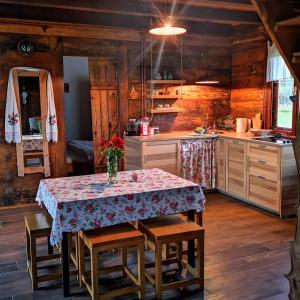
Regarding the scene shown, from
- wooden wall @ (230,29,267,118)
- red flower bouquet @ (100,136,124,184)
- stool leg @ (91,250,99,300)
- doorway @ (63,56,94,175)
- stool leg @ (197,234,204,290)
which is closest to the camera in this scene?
stool leg @ (91,250,99,300)

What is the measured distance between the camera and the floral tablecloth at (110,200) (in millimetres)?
2572

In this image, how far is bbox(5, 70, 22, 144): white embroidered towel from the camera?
477 cm

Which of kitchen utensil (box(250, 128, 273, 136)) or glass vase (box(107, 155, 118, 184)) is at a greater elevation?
kitchen utensil (box(250, 128, 273, 136))

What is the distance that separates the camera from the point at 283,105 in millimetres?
5234

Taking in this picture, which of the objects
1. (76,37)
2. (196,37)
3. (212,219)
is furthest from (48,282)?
(196,37)

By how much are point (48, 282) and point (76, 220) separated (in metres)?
0.74

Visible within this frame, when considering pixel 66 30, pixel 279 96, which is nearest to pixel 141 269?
pixel 66 30

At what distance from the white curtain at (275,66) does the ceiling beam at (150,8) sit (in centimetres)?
47

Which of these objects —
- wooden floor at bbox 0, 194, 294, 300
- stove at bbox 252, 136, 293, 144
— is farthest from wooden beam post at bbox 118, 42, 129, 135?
stove at bbox 252, 136, 293, 144

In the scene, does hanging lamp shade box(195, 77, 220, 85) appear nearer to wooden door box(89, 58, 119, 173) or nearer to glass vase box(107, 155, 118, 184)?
wooden door box(89, 58, 119, 173)

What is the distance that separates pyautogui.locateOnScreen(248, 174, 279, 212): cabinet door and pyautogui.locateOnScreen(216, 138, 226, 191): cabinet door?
0.60m

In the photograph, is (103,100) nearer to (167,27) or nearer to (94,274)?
(167,27)

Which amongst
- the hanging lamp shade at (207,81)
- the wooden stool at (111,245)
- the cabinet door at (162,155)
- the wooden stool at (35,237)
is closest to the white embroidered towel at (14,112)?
the cabinet door at (162,155)

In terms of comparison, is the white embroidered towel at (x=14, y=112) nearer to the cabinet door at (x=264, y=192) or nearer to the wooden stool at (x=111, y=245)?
the wooden stool at (x=111, y=245)
